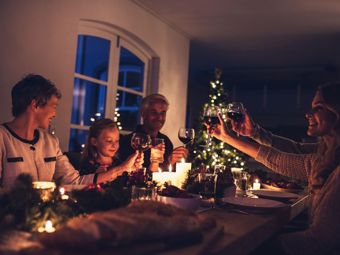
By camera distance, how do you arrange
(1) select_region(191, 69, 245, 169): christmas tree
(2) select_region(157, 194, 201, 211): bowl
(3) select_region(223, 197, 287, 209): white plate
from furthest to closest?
(1) select_region(191, 69, 245, 169): christmas tree
(3) select_region(223, 197, 287, 209): white plate
(2) select_region(157, 194, 201, 211): bowl

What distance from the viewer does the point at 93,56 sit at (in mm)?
4430

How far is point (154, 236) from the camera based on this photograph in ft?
3.19

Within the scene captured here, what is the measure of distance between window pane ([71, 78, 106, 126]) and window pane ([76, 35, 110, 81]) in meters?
0.12

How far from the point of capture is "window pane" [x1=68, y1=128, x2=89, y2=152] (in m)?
4.17

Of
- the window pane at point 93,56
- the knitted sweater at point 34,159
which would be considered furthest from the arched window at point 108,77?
the knitted sweater at point 34,159

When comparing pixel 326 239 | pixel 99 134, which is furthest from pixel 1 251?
pixel 99 134

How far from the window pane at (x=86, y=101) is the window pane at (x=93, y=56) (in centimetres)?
12

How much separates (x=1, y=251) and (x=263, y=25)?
16.6ft

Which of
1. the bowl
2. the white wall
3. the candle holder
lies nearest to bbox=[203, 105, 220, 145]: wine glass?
the bowl

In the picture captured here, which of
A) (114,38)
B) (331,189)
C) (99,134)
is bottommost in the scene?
(331,189)

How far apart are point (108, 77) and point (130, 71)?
52cm

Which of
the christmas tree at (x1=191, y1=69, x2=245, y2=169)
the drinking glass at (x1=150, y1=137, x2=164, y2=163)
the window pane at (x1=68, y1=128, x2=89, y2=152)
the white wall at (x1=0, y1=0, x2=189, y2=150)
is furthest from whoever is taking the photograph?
the christmas tree at (x1=191, y1=69, x2=245, y2=169)

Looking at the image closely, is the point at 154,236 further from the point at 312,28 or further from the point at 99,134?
the point at 312,28

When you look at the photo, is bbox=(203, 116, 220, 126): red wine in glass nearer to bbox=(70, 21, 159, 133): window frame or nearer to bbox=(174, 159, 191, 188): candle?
bbox=(174, 159, 191, 188): candle
